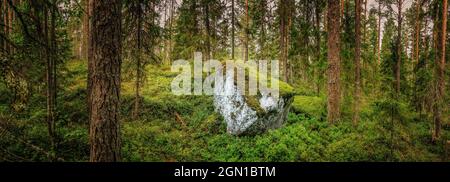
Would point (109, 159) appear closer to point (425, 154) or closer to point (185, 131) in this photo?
point (185, 131)

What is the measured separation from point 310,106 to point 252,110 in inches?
206

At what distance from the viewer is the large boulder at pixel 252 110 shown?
12.3 metres

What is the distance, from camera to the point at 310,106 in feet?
52.4

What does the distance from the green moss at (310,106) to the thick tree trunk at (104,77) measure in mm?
11896

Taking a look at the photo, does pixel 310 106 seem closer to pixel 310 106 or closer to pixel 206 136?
pixel 310 106

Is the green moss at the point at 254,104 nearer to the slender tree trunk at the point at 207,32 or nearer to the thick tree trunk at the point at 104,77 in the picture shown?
the thick tree trunk at the point at 104,77

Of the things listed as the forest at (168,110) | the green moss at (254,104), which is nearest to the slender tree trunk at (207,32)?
the forest at (168,110)

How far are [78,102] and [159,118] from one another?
388 cm

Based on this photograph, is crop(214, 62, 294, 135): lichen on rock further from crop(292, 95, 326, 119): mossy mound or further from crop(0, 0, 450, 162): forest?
crop(292, 95, 326, 119): mossy mound

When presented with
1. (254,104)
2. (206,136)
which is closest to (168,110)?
(206,136)

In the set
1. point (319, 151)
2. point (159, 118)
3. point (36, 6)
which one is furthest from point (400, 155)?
point (36, 6)

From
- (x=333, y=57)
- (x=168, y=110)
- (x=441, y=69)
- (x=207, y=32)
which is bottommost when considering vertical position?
(x=168, y=110)

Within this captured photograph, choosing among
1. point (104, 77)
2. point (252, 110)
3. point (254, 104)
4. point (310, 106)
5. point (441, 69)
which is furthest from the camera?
point (310, 106)

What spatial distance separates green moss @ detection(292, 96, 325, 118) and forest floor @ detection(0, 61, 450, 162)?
0.18 ft
